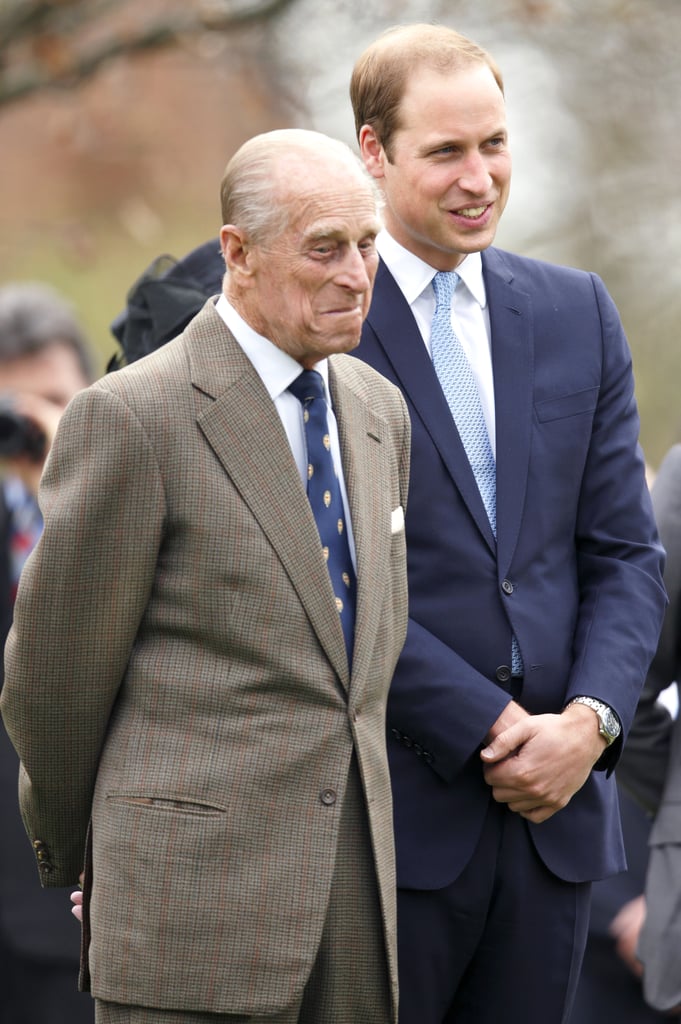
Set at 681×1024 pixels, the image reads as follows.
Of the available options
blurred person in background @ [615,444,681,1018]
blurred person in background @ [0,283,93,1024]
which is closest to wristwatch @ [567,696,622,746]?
blurred person in background @ [615,444,681,1018]

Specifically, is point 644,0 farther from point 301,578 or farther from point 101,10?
point 301,578

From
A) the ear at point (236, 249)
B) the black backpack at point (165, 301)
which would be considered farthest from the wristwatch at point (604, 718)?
the black backpack at point (165, 301)

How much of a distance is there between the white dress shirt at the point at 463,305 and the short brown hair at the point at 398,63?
0.18 meters

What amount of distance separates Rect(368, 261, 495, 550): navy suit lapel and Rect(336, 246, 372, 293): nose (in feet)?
1.47

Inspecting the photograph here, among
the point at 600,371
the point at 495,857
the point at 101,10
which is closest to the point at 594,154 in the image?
the point at 101,10

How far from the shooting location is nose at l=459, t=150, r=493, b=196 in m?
2.78

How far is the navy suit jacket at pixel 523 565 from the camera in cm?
270

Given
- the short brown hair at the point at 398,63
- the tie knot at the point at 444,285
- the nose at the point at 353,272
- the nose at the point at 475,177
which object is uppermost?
the short brown hair at the point at 398,63

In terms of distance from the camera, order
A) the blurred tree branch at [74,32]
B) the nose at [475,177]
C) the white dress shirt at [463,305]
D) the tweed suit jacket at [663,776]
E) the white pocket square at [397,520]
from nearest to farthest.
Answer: the white pocket square at [397,520]
the nose at [475,177]
the white dress shirt at [463,305]
the tweed suit jacket at [663,776]
the blurred tree branch at [74,32]

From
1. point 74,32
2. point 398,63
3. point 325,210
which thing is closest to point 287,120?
point 74,32

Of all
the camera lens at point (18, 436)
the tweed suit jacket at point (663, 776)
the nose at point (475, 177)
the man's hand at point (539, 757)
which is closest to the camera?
the man's hand at point (539, 757)

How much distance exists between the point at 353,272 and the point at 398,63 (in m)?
0.63

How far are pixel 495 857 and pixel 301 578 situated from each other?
2.26 ft

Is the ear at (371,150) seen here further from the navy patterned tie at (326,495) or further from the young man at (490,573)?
the navy patterned tie at (326,495)
